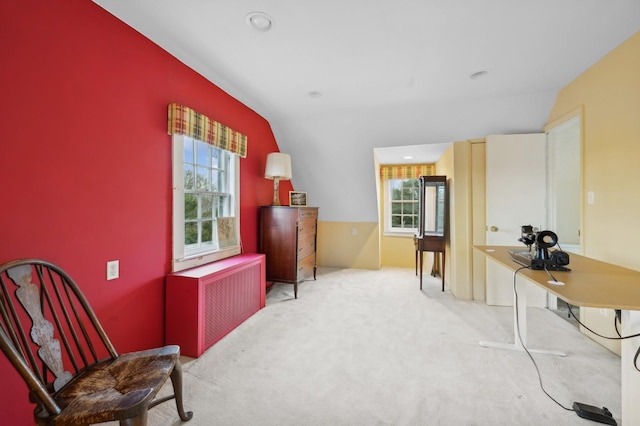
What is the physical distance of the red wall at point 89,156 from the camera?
1.22 m

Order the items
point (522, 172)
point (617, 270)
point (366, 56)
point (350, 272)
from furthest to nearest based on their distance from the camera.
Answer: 1. point (350, 272)
2. point (522, 172)
3. point (366, 56)
4. point (617, 270)

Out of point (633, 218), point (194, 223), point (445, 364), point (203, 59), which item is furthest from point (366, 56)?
point (445, 364)

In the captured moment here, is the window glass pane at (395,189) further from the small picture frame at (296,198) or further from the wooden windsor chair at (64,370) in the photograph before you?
the wooden windsor chair at (64,370)

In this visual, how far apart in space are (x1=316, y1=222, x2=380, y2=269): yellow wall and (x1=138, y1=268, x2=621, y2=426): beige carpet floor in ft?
6.25

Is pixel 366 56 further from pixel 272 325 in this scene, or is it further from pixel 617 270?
pixel 272 325

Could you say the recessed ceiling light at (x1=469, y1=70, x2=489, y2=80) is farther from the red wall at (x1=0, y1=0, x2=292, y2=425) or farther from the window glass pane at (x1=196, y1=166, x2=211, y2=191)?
the window glass pane at (x1=196, y1=166, x2=211, y2=191)

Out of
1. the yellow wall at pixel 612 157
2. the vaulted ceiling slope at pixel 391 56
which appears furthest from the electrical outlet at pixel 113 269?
the yellow wall at pixel 612 157

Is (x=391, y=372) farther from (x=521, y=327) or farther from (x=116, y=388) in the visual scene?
(x=116, y=388)

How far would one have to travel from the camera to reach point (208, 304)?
2.08 m

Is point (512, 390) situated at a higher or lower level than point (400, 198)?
lower

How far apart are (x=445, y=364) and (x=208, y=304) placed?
187 cm

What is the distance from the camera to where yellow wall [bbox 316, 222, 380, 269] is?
4.74 metres

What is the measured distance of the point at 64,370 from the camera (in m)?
1.15

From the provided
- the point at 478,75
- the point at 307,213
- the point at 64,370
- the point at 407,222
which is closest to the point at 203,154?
the point at 307,213
